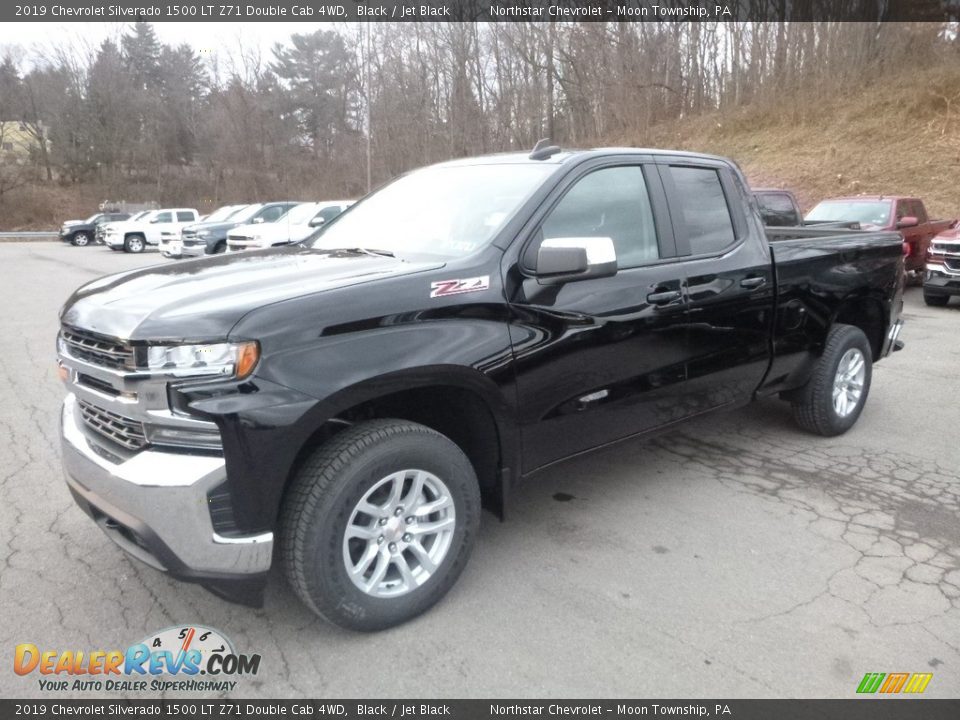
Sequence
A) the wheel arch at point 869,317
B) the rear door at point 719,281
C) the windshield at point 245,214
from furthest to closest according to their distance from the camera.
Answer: the windshield at point 245,214 → the wheel arch at point 869,317 → the rear door at point 719,281

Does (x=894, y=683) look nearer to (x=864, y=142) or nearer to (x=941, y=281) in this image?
(x=941, y=281)

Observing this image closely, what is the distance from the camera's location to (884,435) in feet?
17.2

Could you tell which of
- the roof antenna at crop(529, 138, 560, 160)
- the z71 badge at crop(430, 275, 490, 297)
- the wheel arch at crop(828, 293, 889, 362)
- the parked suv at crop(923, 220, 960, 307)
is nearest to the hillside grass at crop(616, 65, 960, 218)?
the parked suv at crop(923, 220, 960, 307)

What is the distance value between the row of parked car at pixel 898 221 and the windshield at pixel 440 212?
947 cm

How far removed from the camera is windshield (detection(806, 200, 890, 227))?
41.8ft

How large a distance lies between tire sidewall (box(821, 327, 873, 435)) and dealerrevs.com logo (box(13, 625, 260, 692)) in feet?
13.2

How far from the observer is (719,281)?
4.06m

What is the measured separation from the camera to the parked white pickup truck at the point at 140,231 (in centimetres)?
2823

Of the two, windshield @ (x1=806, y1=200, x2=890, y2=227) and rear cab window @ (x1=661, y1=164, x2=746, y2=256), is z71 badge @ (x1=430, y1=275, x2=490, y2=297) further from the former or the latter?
windshield @ (x1=806, y1=200, x2=890, y2=227)

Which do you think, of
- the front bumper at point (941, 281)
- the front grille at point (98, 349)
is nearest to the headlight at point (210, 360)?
the front grille at point (98, 349)

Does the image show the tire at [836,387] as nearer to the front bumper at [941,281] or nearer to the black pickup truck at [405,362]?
the black pickup truck at [405,362]

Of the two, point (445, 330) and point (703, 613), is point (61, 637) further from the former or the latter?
point (703, 613)

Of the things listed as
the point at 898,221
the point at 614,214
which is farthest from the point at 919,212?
the point at 614,214

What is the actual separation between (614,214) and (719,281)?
0.80 meters
